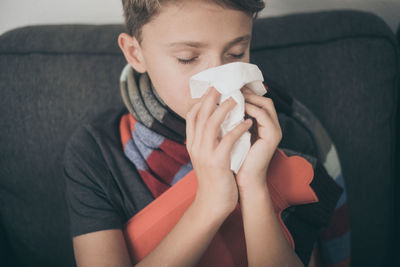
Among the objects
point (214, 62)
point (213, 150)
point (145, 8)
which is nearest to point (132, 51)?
point (145, 8)

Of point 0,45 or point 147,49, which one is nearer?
point 147,49

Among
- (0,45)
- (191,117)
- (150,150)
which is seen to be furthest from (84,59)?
(191,117)

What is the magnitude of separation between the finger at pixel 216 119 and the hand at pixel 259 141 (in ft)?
0.17

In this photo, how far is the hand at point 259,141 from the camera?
56cm

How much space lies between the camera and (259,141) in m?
0.57

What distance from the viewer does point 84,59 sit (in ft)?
2.74

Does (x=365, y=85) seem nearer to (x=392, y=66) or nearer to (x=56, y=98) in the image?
(x=392, y=66)

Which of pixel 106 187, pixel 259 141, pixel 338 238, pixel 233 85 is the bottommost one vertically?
pixel 338 238

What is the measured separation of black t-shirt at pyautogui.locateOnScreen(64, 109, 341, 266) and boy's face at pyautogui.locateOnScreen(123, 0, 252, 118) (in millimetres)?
236

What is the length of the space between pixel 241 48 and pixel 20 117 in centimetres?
65

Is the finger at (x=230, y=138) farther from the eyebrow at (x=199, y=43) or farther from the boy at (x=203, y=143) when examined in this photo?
the eyebrow at (x=199, y=43)

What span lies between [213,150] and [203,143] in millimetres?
24

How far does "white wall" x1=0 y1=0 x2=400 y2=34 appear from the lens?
93cm

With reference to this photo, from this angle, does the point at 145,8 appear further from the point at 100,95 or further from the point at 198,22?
the point at 100,95
